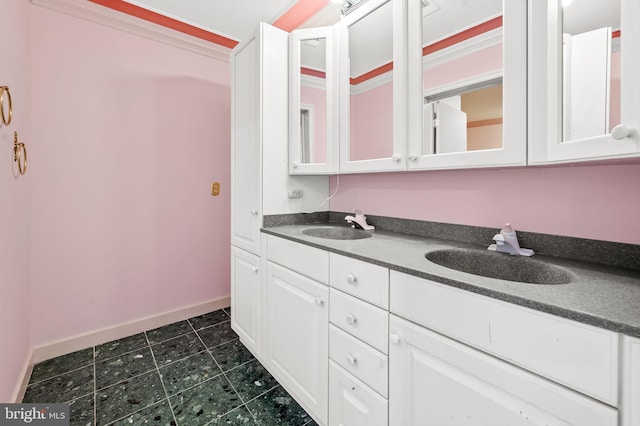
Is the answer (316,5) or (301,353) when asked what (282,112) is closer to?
(316,5)

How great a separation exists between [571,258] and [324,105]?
1.42 metres

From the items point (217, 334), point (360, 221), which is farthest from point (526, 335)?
point (217, 334)

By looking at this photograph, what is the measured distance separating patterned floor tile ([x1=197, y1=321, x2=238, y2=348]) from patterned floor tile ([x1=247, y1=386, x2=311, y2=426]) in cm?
71

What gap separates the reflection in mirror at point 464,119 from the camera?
43.5 inches

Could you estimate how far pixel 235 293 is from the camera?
2.08 meters

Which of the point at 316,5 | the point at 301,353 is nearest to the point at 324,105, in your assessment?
the point at 316,5

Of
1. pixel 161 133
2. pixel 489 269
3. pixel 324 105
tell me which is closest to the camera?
pixel 489 269

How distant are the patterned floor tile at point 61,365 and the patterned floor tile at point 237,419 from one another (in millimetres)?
1126

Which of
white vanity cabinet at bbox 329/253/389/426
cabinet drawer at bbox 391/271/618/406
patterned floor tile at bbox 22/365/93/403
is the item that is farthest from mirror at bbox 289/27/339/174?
patterned floor tile at bbox 22/365/93/403

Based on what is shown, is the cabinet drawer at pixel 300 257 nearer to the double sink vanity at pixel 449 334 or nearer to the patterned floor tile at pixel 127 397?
the double sink vanity at pixel 449 334

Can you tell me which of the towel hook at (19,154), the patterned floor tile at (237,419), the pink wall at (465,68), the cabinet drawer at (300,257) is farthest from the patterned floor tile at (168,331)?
the pink wall at (465,68)

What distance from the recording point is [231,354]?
196cm

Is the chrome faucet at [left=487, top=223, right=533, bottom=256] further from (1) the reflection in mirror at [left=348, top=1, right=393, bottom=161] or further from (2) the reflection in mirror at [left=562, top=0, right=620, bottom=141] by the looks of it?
(1) the reflection in mirror at [left=348, top=1, right=393, bottom=161]

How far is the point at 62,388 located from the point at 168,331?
709 millimetres
